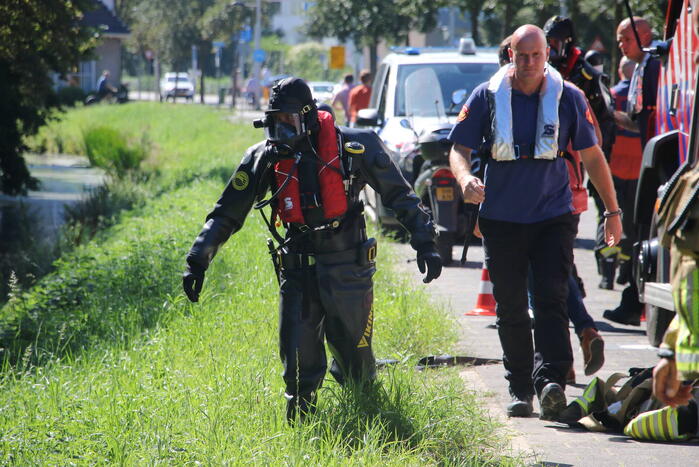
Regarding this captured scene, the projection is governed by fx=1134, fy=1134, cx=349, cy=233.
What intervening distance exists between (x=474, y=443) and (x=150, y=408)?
4.93ft

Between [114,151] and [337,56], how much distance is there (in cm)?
1732

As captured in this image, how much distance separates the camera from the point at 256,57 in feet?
172

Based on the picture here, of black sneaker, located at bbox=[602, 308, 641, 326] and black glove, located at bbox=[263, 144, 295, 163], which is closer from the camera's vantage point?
black glove, located at bbox=[263, 144, 295, 163]

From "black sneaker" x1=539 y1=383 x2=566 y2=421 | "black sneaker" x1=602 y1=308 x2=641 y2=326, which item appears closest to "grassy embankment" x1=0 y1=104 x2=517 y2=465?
"black sneaker" x1=539 y1=383 x2=566 y2=421

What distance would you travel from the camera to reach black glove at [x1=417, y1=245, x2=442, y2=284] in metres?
5.01

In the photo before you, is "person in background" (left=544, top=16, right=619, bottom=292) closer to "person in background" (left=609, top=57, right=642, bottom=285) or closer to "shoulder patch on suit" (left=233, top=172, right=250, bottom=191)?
"person in background" (left=609, top=57, right=642, bottom=285)

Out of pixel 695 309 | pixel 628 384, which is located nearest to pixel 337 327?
pixel 628 384

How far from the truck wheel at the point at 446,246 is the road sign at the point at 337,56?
29469mm

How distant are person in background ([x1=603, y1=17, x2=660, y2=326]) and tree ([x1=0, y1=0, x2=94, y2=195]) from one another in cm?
907

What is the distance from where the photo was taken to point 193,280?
16.8ft

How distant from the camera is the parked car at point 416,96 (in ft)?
38.1

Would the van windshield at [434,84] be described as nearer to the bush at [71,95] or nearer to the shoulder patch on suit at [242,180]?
the shoulder patch on suit at [242,180]

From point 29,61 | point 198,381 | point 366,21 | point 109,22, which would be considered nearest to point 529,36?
point 198,381

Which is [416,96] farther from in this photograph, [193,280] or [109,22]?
[109,22]
